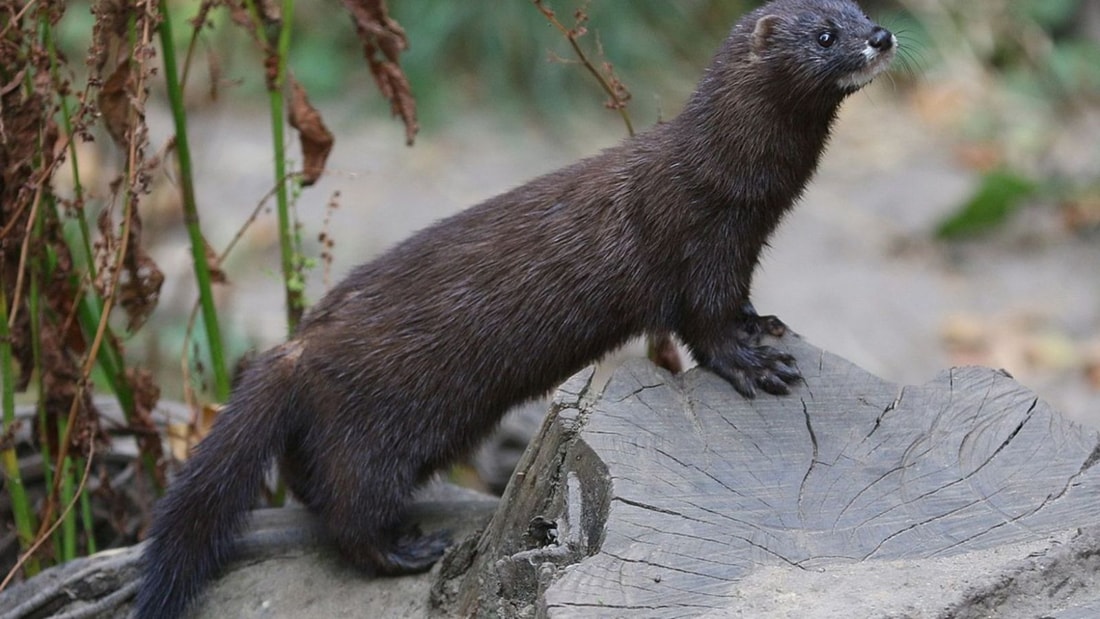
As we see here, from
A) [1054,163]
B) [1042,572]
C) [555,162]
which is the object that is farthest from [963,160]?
[1042,572]

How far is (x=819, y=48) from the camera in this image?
127 inches

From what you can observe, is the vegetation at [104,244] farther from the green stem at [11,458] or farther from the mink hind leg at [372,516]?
the mink hind leg at [372,516]

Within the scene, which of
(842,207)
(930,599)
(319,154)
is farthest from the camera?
(842,207)

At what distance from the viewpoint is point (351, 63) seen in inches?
367

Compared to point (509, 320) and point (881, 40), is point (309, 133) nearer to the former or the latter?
point (509, 320)

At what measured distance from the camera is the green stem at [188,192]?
355cm

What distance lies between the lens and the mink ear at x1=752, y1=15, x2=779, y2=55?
3.29 m

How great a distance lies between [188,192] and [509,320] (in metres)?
Answer: 1.00

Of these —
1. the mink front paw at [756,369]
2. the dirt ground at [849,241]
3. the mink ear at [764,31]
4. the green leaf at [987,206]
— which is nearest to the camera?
the mink front paw at [756,369]

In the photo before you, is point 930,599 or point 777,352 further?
point 777,352

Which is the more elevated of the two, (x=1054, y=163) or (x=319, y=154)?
(x=1054, y=163)

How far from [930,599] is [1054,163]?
22.3ft

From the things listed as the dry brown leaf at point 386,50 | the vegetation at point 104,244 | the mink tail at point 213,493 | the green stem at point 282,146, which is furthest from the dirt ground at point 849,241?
the mink tail at point 213,493

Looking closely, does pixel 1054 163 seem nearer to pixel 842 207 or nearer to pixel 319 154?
pixel 842 207
